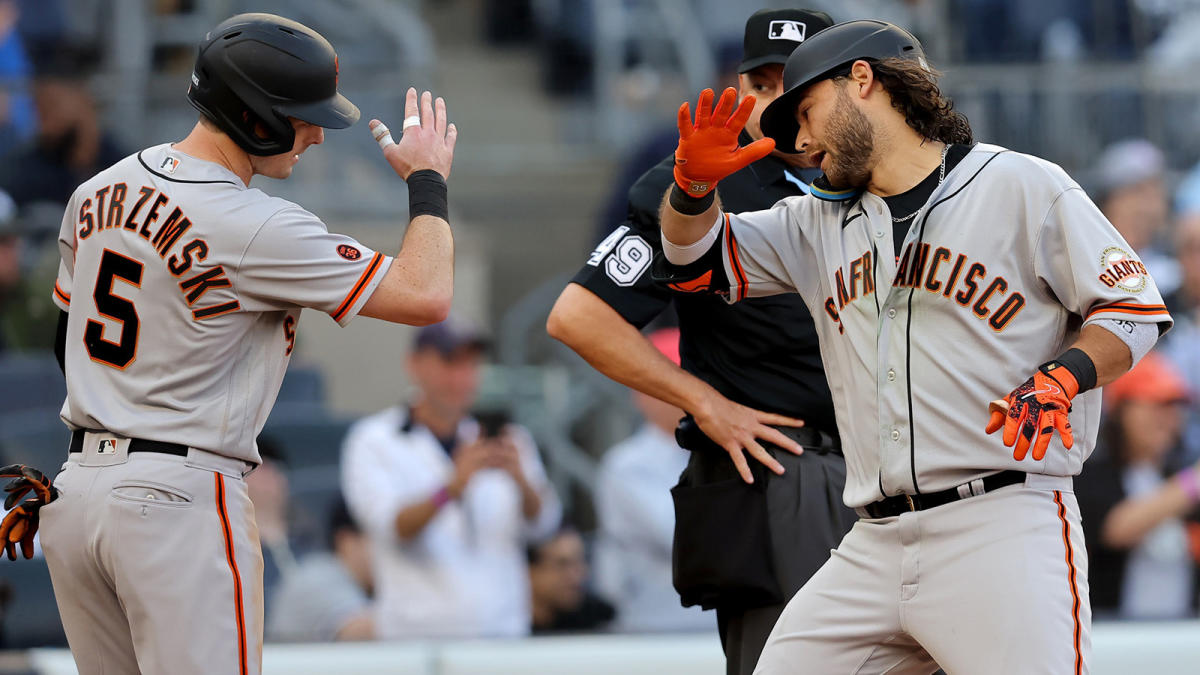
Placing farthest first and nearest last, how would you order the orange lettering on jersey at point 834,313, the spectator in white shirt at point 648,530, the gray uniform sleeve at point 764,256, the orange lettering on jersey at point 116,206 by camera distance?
1. the spectator in white shirt at point 648,530
2. the gray uniform sleeve at point 764,256
3. the orange lettering on jersey at point 834,313
4. the orange lettering on jersey at point 116,206

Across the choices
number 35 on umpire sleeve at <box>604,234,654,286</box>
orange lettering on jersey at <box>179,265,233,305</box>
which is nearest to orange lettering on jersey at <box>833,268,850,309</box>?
number 35 on umpire sleeve at <box>604,234,654,286</box>

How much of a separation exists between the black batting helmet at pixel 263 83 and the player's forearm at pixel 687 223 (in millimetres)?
740

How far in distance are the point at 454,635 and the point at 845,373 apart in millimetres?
3225

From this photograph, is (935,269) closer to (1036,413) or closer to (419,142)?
(1036,413)

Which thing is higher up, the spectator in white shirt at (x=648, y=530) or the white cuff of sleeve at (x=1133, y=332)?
the white cuff of sleeve at (x=1133, y=332)

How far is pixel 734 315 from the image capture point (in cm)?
386

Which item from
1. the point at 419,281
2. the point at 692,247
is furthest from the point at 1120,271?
the point at 419,281

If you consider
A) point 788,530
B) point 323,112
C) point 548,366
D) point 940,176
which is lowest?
point 548,366

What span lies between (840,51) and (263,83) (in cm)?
127

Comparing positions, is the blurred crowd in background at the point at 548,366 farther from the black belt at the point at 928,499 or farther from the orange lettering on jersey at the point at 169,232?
the orange lettering on jersey at the point at 169,232

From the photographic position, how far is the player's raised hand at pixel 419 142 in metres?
3.46

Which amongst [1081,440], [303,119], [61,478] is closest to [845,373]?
[1081,440]

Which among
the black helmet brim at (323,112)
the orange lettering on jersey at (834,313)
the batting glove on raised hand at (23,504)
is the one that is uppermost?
the black helmet brim at (323,112)

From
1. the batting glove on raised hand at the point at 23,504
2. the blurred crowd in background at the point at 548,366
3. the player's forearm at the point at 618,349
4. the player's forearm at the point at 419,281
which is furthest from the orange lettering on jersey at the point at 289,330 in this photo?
the blurred crowd in background at the point at 548,366
